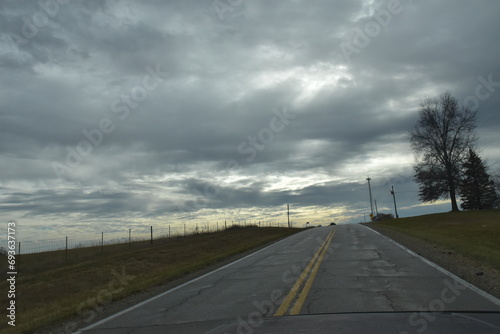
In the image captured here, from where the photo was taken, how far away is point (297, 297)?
770 cm

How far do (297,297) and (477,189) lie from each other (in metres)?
75.0

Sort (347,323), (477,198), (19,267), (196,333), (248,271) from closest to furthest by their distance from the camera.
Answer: (347,323) < (196,333) < (248,271) < (19,267) < (477,198)

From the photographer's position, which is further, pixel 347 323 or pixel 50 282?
pixel 50 282

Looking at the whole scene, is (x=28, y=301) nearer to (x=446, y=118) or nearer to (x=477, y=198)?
(x=446, y=118)

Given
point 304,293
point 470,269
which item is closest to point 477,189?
point 470,269

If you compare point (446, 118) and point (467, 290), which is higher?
point (446, 118)

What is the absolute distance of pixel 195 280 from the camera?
39.2 ft

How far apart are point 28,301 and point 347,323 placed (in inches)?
588

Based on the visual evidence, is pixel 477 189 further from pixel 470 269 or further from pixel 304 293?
pixel 304 293

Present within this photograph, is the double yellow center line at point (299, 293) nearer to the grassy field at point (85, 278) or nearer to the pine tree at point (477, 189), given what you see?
the grassy field at point (85, 278)

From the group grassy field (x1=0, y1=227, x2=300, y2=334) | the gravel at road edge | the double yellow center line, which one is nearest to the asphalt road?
the double yellow center line

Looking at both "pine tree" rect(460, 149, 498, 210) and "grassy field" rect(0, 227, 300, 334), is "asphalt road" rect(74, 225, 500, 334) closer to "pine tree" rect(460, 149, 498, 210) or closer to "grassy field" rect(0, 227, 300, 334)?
"grassy field" rect(0, 227, 300, 334)

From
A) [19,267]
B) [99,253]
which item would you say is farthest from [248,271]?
[99,253]

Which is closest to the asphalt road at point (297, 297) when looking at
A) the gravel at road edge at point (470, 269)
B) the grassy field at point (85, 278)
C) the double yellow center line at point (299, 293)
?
the double yellow center line at point (299, 293)
